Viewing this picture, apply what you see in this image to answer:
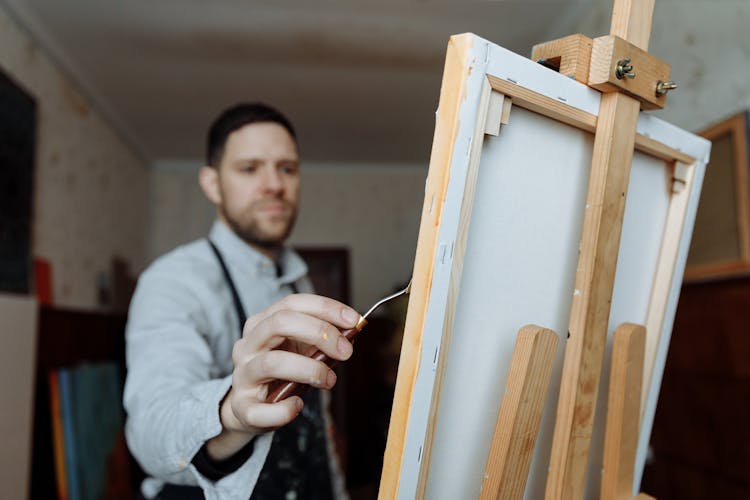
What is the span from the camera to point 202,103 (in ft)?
11.3

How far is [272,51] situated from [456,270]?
248 cm

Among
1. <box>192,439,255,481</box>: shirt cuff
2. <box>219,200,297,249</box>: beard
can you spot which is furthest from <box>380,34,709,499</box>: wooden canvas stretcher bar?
<box>219,200,297,249</box>: beard

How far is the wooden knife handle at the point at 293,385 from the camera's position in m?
0.60

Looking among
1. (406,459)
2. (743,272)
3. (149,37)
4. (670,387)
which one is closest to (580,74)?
(406,459)

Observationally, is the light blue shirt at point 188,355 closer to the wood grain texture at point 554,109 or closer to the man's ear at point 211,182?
the man's ear at point 211,182

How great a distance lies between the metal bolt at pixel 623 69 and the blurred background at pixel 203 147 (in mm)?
1114

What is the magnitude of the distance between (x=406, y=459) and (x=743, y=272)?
1.42m

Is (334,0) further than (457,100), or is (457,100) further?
(334,0)

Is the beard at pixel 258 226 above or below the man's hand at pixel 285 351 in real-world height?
above

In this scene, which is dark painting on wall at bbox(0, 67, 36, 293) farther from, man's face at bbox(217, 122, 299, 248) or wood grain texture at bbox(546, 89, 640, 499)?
wood grain texture at bbox(546, 89, 640, 499)

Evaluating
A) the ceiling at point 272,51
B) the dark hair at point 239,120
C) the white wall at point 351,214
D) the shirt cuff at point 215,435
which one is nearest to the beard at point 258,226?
the dark hair at point 239,120

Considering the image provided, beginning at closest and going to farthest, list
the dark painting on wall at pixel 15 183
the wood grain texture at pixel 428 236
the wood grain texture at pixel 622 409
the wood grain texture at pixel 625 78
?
1. the wood grain texture at pixel 428 236
2. the wood grain texture at pixel 625 78
3. the wood grain texture at pixel 622 409
4. the dark painting on wall at pixel 15 183

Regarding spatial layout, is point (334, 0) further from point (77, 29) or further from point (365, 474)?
point (365, 474)

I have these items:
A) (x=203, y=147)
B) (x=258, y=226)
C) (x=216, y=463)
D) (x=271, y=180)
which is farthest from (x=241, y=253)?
(x=203, y=147)
